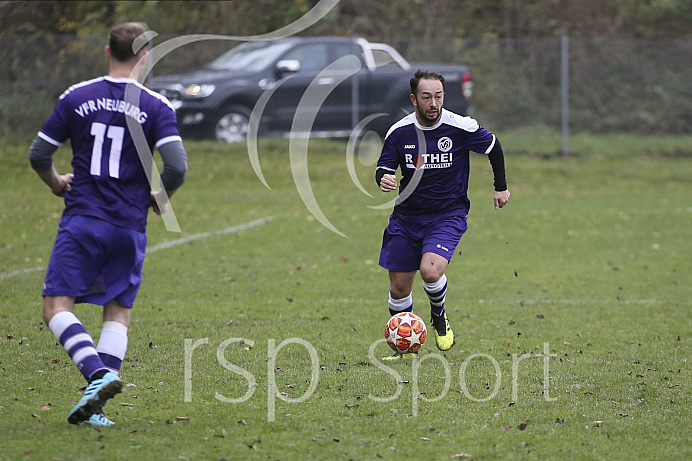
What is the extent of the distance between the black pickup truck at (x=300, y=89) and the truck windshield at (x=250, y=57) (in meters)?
0.02

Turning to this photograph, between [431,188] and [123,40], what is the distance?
2.79 meters

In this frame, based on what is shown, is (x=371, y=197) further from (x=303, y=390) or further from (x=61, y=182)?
(x=61, y=182)

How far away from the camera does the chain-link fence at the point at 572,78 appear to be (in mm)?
18453

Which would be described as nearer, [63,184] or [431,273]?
[63,184]

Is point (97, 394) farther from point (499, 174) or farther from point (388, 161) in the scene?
point (499, 174)

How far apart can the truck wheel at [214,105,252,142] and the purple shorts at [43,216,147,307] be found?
39.2ft

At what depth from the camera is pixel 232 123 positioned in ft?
Result: 53.5

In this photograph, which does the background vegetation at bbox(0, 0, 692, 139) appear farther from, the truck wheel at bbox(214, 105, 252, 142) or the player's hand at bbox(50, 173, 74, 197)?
the player's hand at bbox(50, 173, 74, 197)

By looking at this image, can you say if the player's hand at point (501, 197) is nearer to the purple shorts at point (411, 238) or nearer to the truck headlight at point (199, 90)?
the purple shorts at point (411, 238)

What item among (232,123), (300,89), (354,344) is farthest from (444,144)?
(232,123)

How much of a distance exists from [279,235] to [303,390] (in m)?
6.87

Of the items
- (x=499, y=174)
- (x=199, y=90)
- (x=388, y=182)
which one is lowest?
(x=199, y=90)

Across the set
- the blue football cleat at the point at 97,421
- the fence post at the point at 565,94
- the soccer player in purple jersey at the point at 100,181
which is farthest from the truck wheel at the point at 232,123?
the blue football cleat at the point at 97,421

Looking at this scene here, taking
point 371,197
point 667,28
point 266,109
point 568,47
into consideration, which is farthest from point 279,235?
point 667,28
